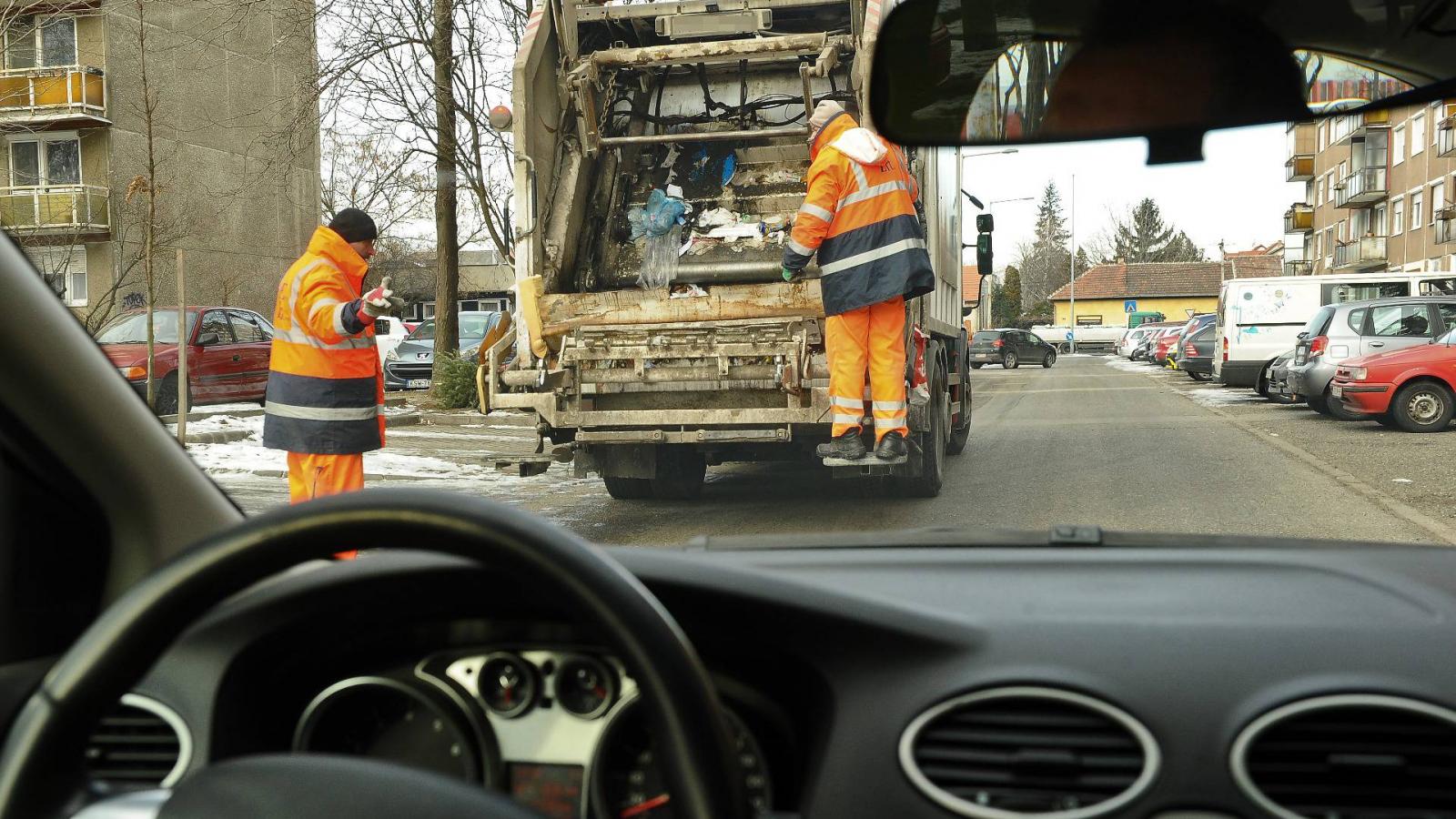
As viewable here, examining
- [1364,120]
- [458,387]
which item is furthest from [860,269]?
[458,387]

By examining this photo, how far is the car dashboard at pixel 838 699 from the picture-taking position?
171cm

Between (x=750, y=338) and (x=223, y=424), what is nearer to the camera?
(x=750, y=338)

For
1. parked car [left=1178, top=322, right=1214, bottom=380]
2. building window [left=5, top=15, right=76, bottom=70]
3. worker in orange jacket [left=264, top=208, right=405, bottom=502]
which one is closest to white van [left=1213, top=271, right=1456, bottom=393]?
parked car [left=1178, top=322, right=1214, bottom=380]

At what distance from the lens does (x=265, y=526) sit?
4.14 ft

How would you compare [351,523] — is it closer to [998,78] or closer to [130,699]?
[130,699]

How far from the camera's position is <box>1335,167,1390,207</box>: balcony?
5266 cm

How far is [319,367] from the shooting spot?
6645mm

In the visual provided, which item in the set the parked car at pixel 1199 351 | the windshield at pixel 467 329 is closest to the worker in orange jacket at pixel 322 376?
the windshield at pixel 467 329

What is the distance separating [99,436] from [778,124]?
7.37 metres

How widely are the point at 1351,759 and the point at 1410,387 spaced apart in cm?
1485

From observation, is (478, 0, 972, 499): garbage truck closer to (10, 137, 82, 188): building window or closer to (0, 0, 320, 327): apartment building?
(0, 0, 320, 327): apartment building

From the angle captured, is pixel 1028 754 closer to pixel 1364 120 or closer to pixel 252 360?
pixel 1364 120

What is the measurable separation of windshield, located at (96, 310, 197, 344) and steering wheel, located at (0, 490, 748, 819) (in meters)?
11.5

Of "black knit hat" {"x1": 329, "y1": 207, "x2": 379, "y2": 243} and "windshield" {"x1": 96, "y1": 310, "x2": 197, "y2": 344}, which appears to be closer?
"black knit hat" {"x1": 329, "y1": 207, "x2": 379, "y2": 243}
